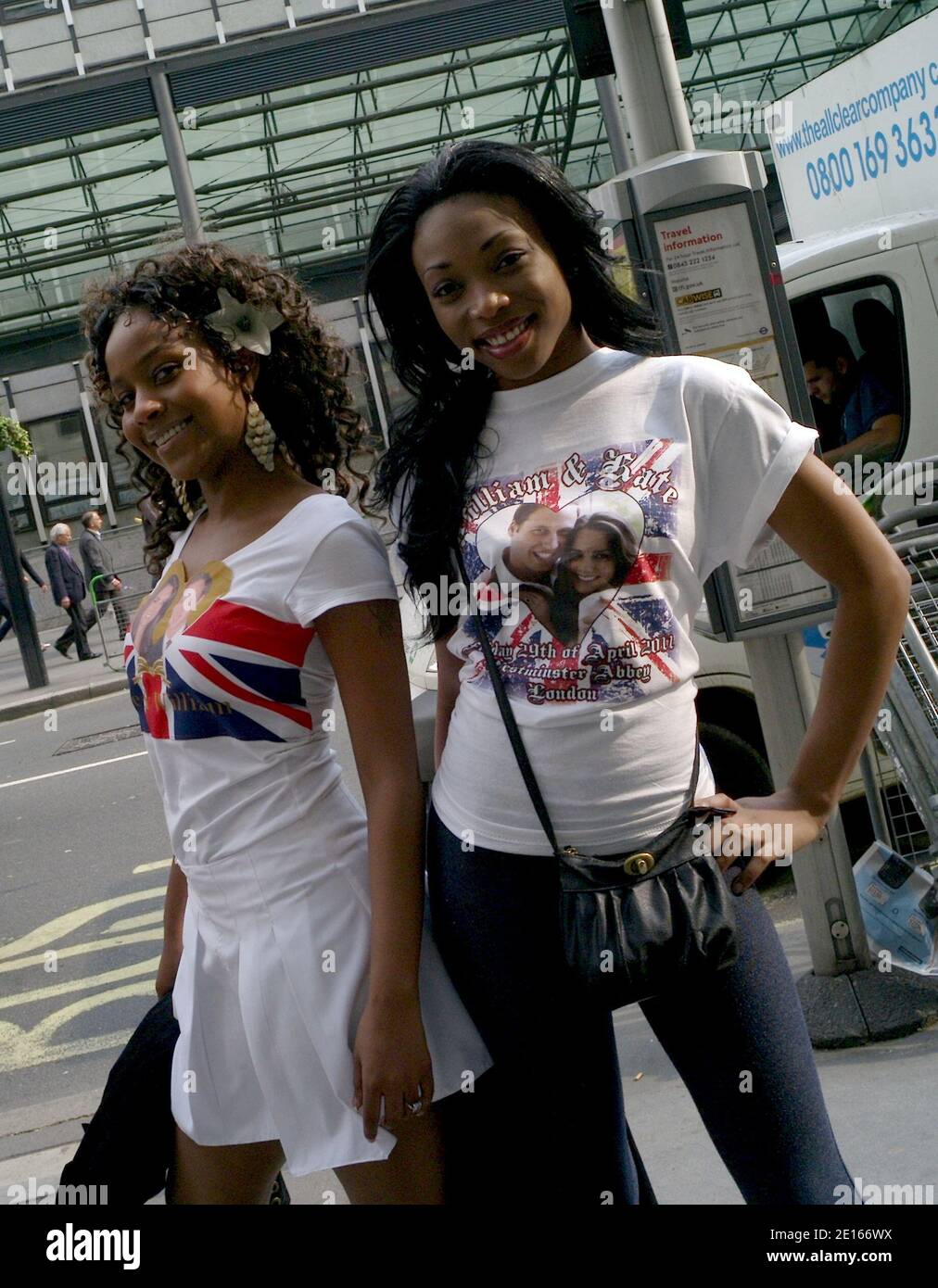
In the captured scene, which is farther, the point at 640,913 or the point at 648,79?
the point at 648,79

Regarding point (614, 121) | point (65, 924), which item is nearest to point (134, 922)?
point (65, 924)

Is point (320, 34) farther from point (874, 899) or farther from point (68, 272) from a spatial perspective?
point (874, 899)

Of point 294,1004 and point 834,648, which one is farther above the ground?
point 834,648

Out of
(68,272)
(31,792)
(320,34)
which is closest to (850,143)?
(31,792)

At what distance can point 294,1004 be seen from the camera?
1.76 m

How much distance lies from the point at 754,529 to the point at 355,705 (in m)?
0.55

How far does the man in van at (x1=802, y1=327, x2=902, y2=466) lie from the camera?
506 centimetres

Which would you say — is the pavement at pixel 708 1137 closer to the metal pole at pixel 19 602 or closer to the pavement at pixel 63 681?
the pavement at pixel 63 681

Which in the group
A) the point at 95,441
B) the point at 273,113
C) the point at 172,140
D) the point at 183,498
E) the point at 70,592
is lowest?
the point at 183,498

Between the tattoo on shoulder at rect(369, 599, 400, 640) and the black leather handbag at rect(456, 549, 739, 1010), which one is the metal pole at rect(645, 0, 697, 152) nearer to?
the tattoo on shoulder at rect(369, 599, 400, 640)

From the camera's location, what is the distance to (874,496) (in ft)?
11.7

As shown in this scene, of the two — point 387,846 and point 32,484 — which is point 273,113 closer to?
point 32,484

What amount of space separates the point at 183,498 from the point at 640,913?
95cm

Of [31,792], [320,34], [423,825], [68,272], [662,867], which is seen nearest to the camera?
[662,867]
